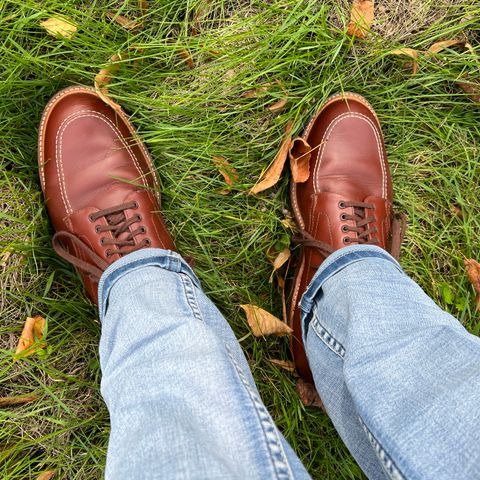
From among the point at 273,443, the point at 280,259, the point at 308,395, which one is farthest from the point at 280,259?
the point at 273,443

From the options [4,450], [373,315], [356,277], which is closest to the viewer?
[373,315]

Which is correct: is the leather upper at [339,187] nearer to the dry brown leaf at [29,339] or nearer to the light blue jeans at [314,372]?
the light blue jeans at [314,372]

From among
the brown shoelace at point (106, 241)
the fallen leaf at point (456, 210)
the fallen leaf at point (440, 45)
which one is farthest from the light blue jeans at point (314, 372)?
the fallen leaf at point (440, 45)

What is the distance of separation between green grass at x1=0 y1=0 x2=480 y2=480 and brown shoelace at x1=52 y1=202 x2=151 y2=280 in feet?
0.27

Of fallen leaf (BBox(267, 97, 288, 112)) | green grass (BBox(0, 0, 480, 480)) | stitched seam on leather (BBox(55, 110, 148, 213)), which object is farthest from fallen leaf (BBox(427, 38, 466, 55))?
stitched seam on leather (BBox(55, 110, 148, 213))

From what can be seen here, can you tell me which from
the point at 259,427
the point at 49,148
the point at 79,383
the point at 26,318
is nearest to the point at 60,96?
the point at 49,148

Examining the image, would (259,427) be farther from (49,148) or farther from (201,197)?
(49,148)

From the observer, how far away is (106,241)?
142 centimetres

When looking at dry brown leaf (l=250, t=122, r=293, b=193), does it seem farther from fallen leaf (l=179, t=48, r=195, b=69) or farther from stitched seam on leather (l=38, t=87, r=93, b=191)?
stitched seam on leather (l=38, t=87, r=93, b=191)

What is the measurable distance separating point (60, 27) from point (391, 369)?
1229mm

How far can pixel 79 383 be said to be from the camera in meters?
1.46

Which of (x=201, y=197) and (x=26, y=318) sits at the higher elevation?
(x=201, y=197)

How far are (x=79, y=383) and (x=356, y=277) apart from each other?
2.87 feet

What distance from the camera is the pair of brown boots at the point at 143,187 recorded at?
1.44m
